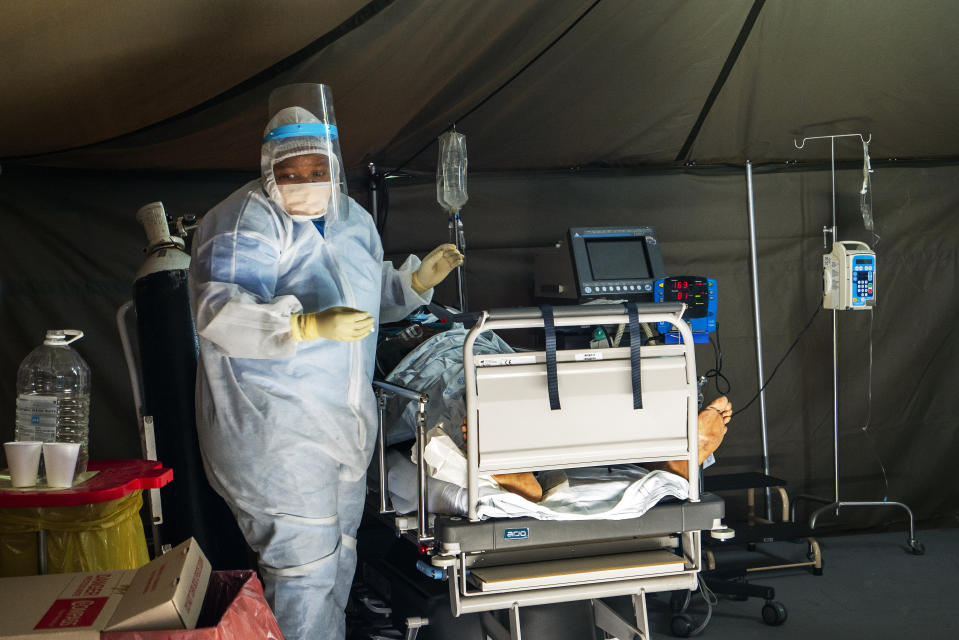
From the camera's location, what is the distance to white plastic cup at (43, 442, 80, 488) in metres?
1.94

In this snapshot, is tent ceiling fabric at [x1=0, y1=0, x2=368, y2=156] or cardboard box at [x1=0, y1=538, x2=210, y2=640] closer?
cardboard box at [x1=0, y1=538, x2=210, y2=640]

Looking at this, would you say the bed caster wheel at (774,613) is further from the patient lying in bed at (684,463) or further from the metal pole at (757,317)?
the patient lying in bed at (684,463)

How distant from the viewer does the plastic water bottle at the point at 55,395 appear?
2.05 m

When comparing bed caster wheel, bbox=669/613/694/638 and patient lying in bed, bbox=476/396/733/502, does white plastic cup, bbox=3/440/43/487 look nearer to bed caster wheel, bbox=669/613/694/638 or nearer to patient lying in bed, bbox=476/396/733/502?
patient lying in bed, bbox=476/396/733/502

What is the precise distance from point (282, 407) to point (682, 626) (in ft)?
5.71

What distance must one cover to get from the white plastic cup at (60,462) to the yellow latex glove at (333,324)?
58 cm

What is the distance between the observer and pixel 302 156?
8.07 ft

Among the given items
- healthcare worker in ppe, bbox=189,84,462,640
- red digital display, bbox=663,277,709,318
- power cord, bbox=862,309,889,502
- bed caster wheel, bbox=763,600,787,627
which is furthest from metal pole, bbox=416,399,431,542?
power cord, bbox=862,309,889,502

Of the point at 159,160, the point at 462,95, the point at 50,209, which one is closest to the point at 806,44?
the point at 462,95

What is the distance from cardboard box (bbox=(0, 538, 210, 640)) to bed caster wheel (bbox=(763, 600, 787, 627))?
7.49 ft

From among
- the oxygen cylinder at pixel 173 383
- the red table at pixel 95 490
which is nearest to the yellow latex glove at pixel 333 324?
the red table at pixel 95 490

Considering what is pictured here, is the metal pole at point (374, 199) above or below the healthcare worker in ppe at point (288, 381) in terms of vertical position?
above

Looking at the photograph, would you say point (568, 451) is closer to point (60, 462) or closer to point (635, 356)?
point (635, 356)

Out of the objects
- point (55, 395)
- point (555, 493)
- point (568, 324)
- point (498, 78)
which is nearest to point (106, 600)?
point (55, 395)
